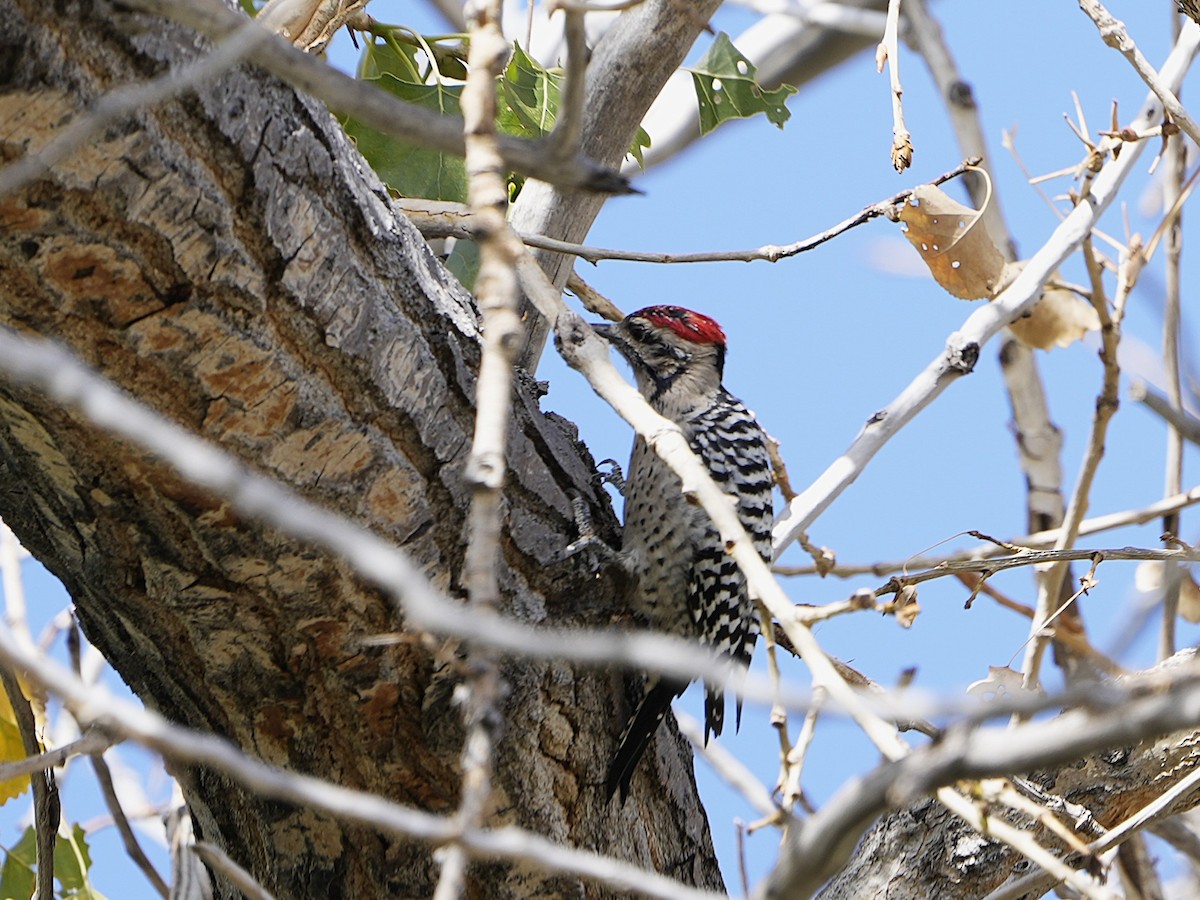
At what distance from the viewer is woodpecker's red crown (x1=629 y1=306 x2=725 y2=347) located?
4016 millimetres

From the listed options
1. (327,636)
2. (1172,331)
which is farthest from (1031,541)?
(327,636)

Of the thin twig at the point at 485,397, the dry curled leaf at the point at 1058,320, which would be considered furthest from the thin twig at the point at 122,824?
the dry curled leaf at the point at 1058,320

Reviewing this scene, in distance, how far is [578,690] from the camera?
8.27 ft

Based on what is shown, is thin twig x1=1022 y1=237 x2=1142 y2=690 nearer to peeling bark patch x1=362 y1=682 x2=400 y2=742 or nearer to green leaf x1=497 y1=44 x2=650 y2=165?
green leaf x1=497 y1=44 x2=650 y2=165

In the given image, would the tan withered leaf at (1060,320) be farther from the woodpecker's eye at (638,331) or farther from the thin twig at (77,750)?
the thin twig at (77,750)

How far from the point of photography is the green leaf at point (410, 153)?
3.02 meters

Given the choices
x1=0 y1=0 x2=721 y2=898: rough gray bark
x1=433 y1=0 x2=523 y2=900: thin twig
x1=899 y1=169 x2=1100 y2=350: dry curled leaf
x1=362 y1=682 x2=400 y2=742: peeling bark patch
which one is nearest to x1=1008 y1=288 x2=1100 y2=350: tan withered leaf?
x1=899 y1=169 x2=1100 y2=350: dry curled leaf

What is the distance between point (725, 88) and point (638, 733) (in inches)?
62.6

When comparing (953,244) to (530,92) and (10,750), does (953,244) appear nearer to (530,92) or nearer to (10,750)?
(530,92)

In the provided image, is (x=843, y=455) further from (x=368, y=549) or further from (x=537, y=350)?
(x=368, y=549)

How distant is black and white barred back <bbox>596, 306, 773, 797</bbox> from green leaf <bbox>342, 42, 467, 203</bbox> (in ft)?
2.91

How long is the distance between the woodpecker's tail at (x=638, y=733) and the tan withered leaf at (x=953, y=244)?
1155 millimetres

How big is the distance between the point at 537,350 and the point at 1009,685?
1.31 metres

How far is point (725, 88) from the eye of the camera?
326 cm
